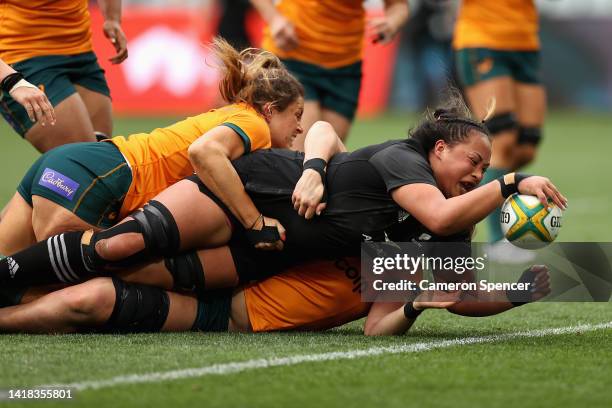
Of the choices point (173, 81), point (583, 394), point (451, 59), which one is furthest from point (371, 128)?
point (583, 394)

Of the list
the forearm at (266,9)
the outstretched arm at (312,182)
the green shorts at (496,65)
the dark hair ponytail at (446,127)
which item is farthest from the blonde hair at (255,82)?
the green shorts at (496,65)

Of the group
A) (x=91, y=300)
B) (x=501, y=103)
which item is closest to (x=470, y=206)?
(x=91, y=300)

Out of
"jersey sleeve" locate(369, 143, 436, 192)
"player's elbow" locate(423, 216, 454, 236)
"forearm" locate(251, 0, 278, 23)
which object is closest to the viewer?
"player's elbow" locate(423, 216, 454, 236)

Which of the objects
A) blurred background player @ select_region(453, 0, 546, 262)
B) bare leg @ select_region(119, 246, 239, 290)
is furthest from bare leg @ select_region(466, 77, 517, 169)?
bare leg @ select_region(119, 246, 239, 290)

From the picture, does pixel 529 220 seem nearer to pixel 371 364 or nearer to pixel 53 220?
pixel 371 364

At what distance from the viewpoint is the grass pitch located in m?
3.73

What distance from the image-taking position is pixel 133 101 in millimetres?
20578

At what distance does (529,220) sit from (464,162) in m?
0.38

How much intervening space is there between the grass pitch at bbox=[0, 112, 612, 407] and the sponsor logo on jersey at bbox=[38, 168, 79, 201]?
0.66m

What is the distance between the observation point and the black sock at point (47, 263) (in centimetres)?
494

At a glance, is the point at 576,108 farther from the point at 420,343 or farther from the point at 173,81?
the point at 420,343

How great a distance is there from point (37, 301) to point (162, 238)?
24.1 inches

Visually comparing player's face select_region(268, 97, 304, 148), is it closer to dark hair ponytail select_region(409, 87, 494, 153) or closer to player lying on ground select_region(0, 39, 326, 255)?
player lying on ground select_region(0, 39, 326, 255)

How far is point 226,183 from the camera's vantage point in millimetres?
4938
